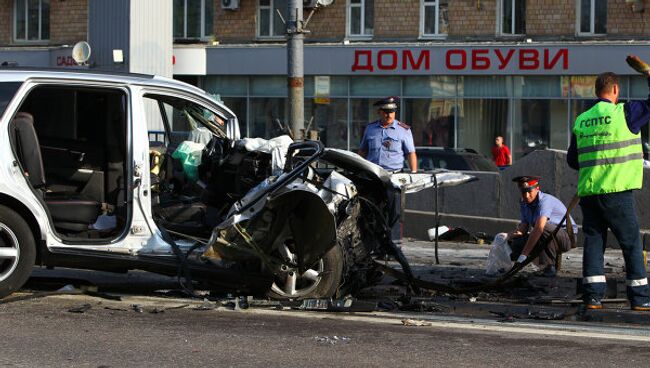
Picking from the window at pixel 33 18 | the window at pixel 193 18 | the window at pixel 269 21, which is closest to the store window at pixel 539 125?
the window at pixel 269 21

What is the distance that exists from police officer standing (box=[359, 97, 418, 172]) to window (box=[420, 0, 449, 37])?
17.7m

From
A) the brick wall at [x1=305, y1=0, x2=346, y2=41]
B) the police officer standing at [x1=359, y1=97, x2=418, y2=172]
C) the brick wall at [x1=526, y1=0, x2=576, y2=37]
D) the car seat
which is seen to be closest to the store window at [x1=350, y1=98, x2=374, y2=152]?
the brick wall at [x1=305, y1=0, x2=346, y2=41]

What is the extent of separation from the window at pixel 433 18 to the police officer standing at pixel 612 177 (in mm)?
21330

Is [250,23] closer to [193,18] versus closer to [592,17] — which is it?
[193,18]

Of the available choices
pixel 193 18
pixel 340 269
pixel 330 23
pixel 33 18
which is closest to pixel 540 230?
pixel 340 269

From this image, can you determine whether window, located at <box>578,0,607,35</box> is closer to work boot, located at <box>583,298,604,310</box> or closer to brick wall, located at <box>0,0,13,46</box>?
brick wall, located at <box>0,0,13,46</box>

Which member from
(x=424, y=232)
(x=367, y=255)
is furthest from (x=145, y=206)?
(x=424, y=232)

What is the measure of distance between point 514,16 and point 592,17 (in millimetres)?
1897

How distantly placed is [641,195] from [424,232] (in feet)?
9.00

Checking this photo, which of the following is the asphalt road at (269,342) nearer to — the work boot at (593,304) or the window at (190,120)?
the work boot at (593,304)

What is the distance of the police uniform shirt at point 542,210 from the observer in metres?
10.7

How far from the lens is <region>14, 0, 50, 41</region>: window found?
1339 inches

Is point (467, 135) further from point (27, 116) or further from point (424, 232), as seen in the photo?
point (27, 116)

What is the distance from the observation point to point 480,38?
2914cm
